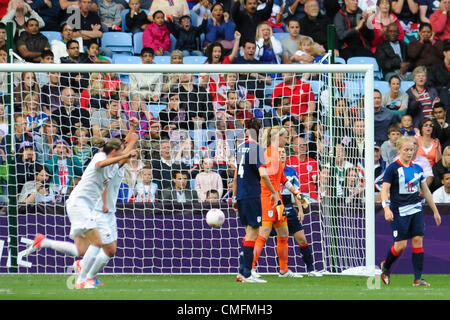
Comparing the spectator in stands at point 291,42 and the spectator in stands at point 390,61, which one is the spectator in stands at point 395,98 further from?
the spectator in stands at point 291,42

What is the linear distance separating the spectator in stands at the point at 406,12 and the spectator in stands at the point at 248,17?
2732mm

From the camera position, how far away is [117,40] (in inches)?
620

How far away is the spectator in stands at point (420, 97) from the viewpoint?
14953mm

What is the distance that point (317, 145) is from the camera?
1252 cm

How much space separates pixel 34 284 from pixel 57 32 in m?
6.32

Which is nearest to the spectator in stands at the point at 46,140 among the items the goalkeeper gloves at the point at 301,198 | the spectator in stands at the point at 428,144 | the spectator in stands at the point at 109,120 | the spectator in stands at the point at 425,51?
the spectator in stands at the point at 109,120

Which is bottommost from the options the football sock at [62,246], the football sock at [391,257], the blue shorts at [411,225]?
the football sock at [391,257]

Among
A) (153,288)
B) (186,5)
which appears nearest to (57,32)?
(186,5)

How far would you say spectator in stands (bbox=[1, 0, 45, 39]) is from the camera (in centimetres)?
1516

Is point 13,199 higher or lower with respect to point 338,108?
lower

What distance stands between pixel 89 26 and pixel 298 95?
179 inches

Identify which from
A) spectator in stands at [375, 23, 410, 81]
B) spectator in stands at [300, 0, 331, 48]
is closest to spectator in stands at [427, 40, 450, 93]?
spectator in stands at [375, 23, 410, 81]

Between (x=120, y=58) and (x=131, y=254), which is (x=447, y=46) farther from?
(x=131, y=254)

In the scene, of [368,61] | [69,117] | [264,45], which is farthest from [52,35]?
[368,61]
